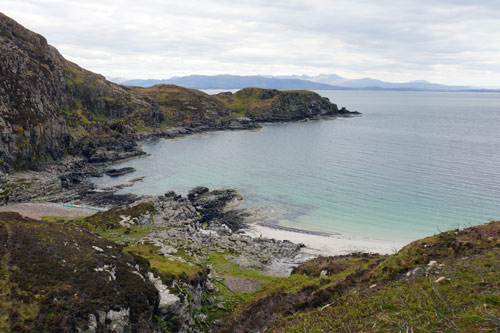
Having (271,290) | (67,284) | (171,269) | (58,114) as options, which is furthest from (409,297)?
(58,114)

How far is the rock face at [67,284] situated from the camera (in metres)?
13.8

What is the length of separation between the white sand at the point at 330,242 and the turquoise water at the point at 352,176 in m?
2.94

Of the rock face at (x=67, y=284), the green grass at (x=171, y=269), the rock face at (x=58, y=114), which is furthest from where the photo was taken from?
the rock face at (x=58, y=114)

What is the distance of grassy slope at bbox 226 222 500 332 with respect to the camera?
1209cm

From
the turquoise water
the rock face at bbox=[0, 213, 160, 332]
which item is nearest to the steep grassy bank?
the rock face at bbox=[0, 213, 160, 332]

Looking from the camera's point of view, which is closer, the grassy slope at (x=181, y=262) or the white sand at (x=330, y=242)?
the grassy slope at (x=181, y=262)

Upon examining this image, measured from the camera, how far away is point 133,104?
483 ft

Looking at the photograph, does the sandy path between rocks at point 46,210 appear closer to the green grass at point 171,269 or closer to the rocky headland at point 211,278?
the rocky headland at point 211,278

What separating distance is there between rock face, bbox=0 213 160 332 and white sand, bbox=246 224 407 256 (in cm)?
2912

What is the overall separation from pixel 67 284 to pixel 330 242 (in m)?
37.4

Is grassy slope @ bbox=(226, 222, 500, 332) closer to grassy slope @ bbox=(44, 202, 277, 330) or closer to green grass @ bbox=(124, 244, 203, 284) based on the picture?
grassy slope @ bbox=(44, 202, 277, 330)

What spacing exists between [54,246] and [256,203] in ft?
152

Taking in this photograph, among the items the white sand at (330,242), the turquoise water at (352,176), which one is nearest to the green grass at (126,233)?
the white sand at (330,242)

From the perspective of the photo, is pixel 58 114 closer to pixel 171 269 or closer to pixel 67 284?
pixel 171 269
